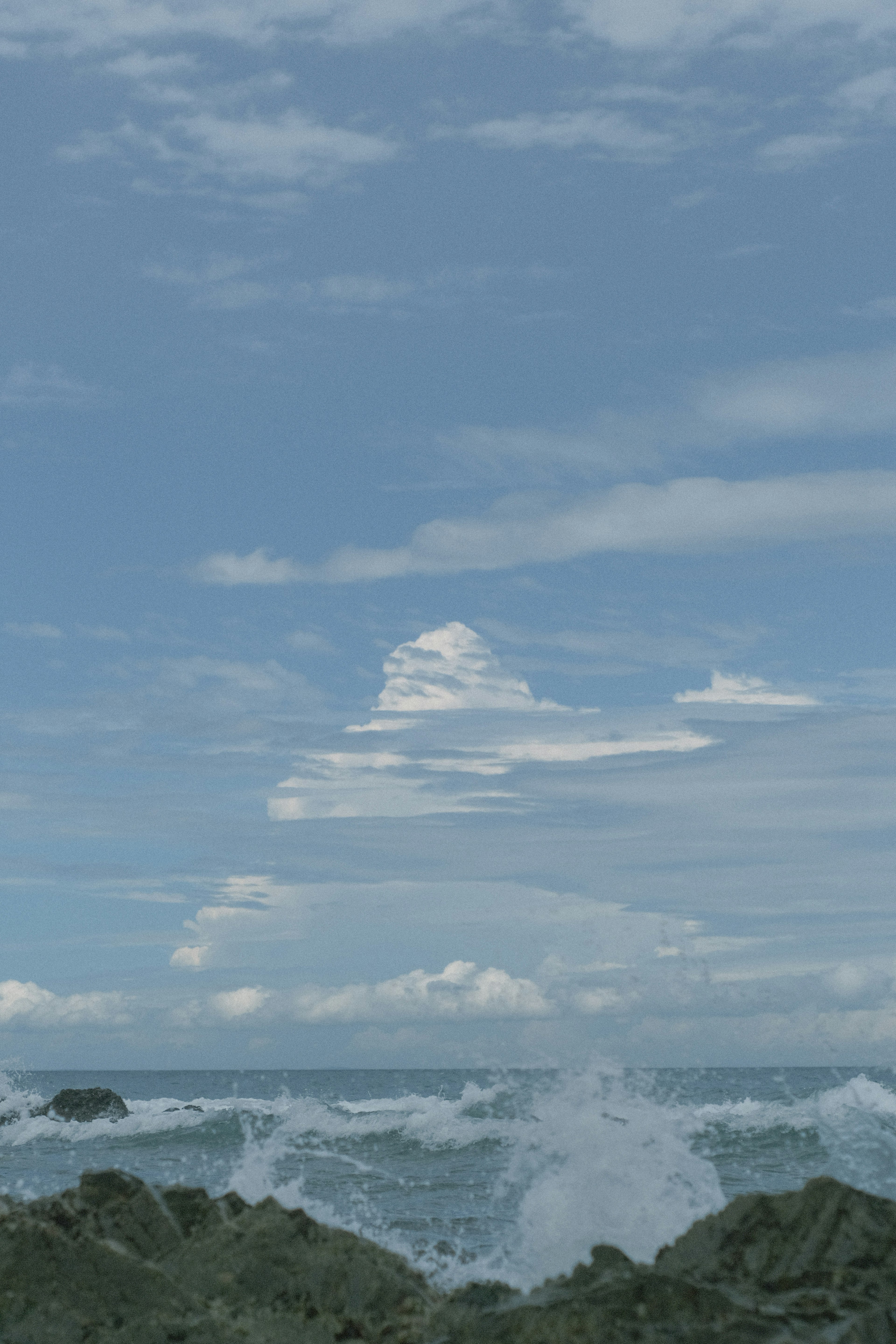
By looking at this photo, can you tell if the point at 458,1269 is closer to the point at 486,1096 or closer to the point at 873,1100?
the point at 873,1100

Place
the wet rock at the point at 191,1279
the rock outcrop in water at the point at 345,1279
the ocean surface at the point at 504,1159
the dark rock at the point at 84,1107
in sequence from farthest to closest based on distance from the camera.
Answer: the dark rock at the point at 84,1107 < the ocean surface at the point at 504,1159 < the wet rock at the point at 191,1279 < the rock outcrop in water at the point at 345,1279

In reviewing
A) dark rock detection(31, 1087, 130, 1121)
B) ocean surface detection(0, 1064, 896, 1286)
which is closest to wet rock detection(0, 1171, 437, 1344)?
ocean surface detection(0, 1064, 896, 1286)

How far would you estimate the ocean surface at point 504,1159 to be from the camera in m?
12.8

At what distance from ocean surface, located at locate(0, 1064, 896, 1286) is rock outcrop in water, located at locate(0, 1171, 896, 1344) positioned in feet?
12.2

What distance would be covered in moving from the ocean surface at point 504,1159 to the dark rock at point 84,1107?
86cm

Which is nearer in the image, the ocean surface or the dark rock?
the ocean surface

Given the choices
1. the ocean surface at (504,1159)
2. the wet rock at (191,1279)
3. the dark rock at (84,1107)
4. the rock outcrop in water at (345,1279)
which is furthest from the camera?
the dark rock at (84,1107)

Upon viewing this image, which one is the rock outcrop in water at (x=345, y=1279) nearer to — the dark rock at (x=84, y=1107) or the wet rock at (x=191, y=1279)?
the wet rock at (x=191, y=1279)

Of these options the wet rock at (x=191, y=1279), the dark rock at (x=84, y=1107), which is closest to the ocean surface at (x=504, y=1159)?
the dark rock at (x=84, y=1107)

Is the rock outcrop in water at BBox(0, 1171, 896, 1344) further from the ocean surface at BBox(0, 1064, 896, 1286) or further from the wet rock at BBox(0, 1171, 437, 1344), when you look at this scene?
the ocean surface at BBox(0, 1064, 896, 1286)

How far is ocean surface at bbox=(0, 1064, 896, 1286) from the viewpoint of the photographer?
41.9 ft

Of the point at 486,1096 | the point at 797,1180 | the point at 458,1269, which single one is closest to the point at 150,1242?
the point at 458,1269

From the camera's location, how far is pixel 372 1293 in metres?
7.66

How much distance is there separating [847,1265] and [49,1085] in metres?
105
